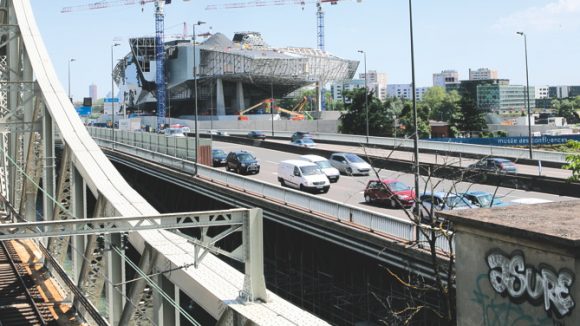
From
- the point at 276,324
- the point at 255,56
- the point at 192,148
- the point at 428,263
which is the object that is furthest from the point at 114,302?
the point at 255,56

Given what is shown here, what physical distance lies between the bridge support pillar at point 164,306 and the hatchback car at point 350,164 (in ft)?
96.8

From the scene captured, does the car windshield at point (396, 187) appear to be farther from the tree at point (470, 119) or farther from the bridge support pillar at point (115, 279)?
the tree at point (470, 119)

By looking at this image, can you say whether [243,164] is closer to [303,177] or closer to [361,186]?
[361,186]

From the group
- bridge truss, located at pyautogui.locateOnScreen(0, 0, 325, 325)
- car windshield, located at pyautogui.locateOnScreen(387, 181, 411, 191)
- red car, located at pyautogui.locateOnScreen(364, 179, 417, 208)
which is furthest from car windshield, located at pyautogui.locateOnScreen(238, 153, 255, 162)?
bridge truss, located at pyautogui.locateOnScreen(0, 0, 325, 325)

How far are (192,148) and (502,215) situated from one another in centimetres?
3621

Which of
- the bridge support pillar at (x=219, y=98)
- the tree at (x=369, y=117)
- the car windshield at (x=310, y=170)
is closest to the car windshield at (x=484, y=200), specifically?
the car windshield at (x=310, y=170)

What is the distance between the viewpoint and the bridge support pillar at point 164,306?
10742mm

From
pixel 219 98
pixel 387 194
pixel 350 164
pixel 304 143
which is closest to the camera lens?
pixel 387 194

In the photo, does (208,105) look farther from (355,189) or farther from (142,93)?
(355,189)

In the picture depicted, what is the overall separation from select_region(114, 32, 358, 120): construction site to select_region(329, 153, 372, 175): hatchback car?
Answer: 261 feet

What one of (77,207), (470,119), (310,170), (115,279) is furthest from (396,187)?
(470,119)

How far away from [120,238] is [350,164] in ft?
93.5

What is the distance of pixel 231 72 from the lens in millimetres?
124125

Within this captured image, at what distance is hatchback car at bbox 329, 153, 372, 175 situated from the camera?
4009 cm
